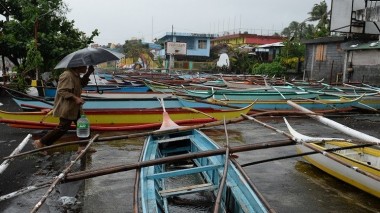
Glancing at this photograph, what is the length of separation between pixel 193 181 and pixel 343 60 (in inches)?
754

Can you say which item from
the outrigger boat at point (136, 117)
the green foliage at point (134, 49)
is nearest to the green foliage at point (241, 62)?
the green foliage at point (134, 49)

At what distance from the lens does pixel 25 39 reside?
15336 millimetres

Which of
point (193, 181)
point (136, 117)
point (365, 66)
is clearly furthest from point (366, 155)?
point (365, 66)

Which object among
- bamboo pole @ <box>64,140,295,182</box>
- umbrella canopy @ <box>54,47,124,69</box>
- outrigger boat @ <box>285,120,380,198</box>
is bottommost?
outrigger boat @ <box>285,120,380,198</box>

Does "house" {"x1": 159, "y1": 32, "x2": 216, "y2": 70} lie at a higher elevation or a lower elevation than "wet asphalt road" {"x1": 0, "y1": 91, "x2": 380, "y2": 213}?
higher

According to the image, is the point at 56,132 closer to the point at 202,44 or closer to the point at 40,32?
the point at 40,32

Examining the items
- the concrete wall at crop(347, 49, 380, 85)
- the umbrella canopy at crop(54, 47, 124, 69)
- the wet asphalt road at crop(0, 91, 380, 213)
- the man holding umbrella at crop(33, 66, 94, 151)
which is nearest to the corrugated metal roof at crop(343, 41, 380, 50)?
the concrete wall at crop(347, 49, 380, 85)

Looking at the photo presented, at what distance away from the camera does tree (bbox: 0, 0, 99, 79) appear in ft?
49.7

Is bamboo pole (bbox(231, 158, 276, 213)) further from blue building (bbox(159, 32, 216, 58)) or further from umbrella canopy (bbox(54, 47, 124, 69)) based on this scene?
blue building (bbox(159, 32, 216, 58))

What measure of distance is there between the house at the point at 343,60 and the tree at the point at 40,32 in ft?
48.7

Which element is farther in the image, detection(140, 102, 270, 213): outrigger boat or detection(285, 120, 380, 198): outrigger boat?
detection(285, 120, 380, 198): outrigger boat

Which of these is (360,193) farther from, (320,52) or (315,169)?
(320,52)

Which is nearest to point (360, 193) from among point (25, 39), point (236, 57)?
point (25, 39)

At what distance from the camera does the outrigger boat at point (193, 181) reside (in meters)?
3.39
